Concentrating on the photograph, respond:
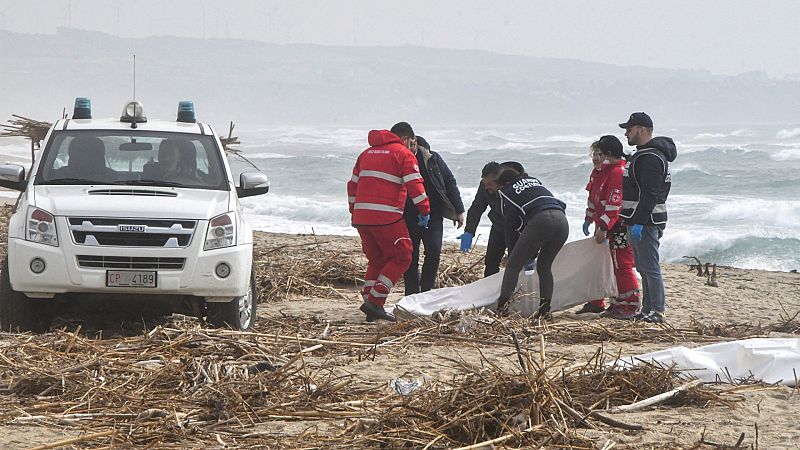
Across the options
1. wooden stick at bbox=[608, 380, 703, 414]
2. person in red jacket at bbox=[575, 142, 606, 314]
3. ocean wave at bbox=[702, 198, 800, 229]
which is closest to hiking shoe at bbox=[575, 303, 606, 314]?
person in red jacket at bbox=[575, 142, 606, 314]

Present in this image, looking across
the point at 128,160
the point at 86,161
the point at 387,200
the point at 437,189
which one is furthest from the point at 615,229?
the point at 86,161

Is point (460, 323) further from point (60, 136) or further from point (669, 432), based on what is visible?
point (60, 136)

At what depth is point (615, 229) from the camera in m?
10.2

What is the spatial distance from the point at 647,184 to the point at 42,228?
5.08 m

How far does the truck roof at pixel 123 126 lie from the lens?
30.5 ft

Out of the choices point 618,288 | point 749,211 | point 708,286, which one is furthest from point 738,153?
point 618,288

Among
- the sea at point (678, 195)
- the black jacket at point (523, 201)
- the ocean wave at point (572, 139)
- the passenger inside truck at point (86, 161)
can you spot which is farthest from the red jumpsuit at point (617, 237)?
the ocean wave at point (572, 139)

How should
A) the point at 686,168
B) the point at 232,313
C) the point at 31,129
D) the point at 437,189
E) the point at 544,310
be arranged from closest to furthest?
the point at 232,313 < the point at 544,310 < the point at 437,189 < the point at 31,129 < the point at 686,168

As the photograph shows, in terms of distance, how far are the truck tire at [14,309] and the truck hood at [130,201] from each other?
0.61m

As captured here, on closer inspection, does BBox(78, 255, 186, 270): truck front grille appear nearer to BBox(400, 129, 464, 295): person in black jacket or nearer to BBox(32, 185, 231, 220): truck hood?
BBox(32, 185, 231, 220): truck hood

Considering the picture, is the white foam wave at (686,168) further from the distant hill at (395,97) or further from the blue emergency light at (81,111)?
the distant hill at (395,97)

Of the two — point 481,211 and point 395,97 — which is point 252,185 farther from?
point 395,97

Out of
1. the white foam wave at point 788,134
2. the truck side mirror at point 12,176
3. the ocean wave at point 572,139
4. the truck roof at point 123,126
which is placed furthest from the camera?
the ocean wave at point 572,139

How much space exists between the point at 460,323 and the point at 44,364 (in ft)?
10.2
